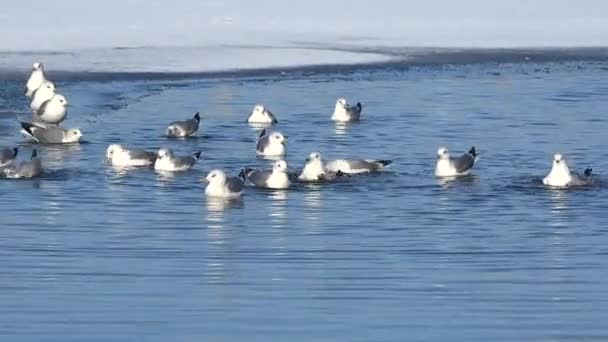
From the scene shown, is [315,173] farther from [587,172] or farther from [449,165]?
[587,172]

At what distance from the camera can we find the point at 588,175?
17.1 m

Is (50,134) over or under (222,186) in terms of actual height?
over

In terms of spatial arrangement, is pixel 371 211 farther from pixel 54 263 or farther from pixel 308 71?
pixel 308 71

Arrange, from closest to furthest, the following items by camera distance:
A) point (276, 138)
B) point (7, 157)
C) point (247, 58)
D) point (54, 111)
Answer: point (7, 157)
point (276, 138)
point (54, 111)
point (247, 58)

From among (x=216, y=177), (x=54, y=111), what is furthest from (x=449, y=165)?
(x=54, y=111)

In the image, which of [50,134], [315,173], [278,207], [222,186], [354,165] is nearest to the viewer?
[278,207]

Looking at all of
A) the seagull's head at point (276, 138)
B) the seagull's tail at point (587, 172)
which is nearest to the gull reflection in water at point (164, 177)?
the seagull's head at point (276, 138)

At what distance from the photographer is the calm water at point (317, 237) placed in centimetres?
1052

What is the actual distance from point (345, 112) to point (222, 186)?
6.35 m

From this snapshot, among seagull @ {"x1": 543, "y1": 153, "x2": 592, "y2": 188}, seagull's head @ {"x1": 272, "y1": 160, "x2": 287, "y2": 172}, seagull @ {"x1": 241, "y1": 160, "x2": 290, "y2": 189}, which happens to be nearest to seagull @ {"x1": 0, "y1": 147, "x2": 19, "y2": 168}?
seagull @ {"x1": 241, "y1": 160, "x2": 290, "y2": 189}

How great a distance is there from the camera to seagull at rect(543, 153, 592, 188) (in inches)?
652

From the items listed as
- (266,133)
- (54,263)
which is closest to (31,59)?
(266,133)

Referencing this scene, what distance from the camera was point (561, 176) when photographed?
1659 cm

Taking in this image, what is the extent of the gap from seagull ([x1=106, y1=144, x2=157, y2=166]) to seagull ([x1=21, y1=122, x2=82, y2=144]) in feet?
6.19
